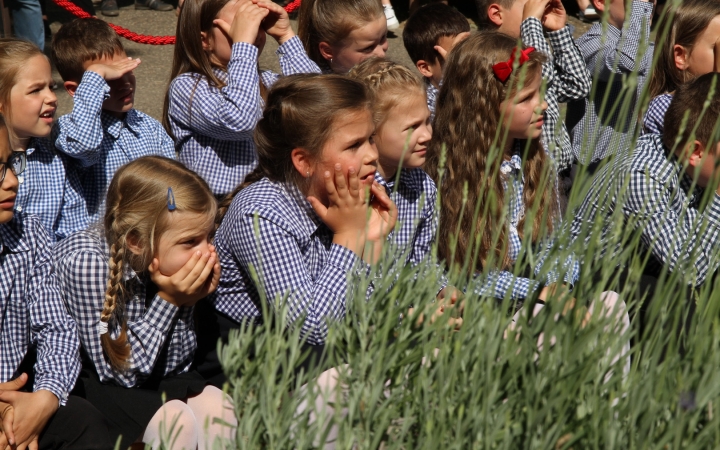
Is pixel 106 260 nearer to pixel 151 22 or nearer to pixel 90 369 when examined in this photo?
pixel 90 369

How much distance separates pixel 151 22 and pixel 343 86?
20.3ft

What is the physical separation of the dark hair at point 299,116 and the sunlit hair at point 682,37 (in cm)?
201

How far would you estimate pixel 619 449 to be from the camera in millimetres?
1185

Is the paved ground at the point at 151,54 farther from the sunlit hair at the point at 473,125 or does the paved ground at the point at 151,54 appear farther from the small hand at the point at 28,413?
the small hand at the point at 28,413

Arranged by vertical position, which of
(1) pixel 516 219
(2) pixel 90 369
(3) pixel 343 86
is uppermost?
(3) pixel 343 86

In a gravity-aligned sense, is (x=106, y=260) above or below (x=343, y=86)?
below

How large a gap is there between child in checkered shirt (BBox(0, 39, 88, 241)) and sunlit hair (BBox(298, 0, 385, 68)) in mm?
→ 1311

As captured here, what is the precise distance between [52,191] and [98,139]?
0.26 metres

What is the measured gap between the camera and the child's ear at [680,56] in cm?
400

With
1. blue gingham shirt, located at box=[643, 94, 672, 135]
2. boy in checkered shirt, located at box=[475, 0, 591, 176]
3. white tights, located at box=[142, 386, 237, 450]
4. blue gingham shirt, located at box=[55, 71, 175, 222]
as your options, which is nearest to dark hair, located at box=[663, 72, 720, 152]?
blue gingham shirt, located at box=[643, 94, 672, 135]

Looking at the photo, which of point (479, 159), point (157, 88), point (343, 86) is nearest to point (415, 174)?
point (479, 159)

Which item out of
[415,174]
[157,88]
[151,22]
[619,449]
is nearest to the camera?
[619,449]

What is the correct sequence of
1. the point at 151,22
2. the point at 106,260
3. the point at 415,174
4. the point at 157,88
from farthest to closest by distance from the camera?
the point at 151,22 < the point at 157,88 < the point at 415,174 < the point at 106,260

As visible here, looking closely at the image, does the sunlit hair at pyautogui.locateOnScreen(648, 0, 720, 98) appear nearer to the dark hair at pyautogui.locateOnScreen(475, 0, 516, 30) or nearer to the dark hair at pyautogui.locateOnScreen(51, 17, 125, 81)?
the dark hair at pyautogui.locateOnScreen(475, 0, 516, 30)
